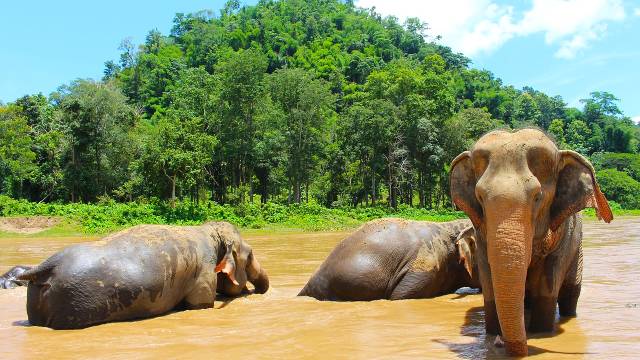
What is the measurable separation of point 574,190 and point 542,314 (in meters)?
1.33

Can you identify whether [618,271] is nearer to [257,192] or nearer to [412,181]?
[412,181]

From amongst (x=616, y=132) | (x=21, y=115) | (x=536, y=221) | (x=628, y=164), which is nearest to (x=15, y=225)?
(x=21, y=115)

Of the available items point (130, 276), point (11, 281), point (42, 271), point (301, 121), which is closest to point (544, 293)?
point (130, 276)

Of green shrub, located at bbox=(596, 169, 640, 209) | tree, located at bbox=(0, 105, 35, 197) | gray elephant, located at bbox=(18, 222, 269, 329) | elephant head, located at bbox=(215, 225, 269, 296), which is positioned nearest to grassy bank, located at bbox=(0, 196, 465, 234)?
tree, located at bbox=(0, 105, 35, 197)

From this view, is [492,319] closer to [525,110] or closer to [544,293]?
[544,293]

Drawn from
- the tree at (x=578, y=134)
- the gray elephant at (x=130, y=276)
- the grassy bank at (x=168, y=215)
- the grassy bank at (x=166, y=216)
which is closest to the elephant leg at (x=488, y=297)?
the gray elephant at (x=130, y=276)

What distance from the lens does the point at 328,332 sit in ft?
22.1

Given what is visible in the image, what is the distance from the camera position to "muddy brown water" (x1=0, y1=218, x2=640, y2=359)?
5723 mm

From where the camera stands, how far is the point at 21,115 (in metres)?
55.2

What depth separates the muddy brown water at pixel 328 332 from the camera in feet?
18.8

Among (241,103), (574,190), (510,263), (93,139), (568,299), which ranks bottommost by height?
(568,299)

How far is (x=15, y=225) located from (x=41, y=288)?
98.9 ft

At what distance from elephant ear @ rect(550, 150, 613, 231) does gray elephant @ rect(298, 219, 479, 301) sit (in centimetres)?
294

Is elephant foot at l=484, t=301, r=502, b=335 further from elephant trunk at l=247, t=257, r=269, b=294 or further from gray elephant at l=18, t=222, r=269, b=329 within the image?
elephant trunk at l=247, t=257, r=269, b=294
